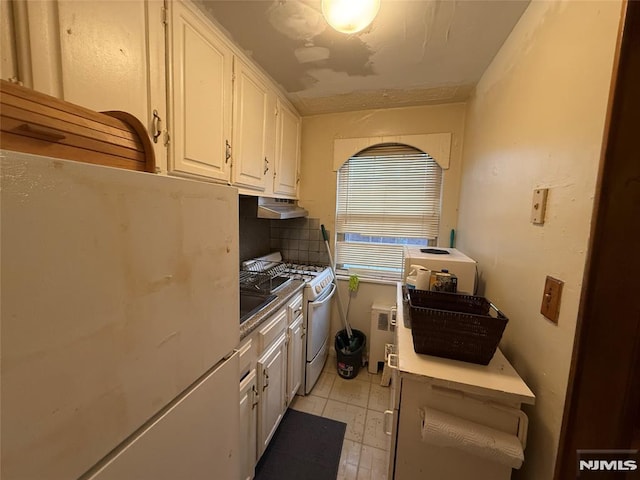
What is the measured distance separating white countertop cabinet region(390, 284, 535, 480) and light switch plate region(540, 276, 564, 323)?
0.25 meters

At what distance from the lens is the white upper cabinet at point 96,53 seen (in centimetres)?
69

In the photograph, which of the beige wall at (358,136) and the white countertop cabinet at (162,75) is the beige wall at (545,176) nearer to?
the beige wall at (358,136)

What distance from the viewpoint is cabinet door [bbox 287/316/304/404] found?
5.43 feet

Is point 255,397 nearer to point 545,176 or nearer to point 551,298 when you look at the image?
point 551,298

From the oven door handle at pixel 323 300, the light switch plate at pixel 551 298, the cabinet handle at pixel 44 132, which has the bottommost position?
the oven door handle at pixel 323 300

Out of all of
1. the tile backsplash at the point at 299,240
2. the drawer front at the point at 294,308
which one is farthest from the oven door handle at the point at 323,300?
the tile backsplash at the point at 299,240

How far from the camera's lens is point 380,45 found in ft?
4.60

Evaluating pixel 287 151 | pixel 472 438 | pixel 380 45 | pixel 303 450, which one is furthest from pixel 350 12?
pixel 303 450

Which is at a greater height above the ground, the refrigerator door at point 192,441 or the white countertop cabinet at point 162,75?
the white countertop cabinet at point 162,75

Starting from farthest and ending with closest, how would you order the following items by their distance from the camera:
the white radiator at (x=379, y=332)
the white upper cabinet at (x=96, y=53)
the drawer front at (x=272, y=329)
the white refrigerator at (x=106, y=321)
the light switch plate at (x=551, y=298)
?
the white radiator at (x=379, y=332) → the drawer front at (x=272, y=329) → the light switch plate at (x=551, y=298) → the white upper cabinet at (x=96, y=53) → the white refrigerator at (x=106, y=321)

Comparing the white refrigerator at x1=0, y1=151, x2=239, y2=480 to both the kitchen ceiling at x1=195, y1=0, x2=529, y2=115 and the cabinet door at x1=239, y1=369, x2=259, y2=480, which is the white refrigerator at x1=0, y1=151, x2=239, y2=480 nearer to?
the cabinet door at x1=239, y1=369, x2=259, y2=480

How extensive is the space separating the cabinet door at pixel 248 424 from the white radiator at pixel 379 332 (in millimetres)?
1212

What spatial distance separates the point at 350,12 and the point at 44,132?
3.70ft

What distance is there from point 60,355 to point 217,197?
1.55 feet
